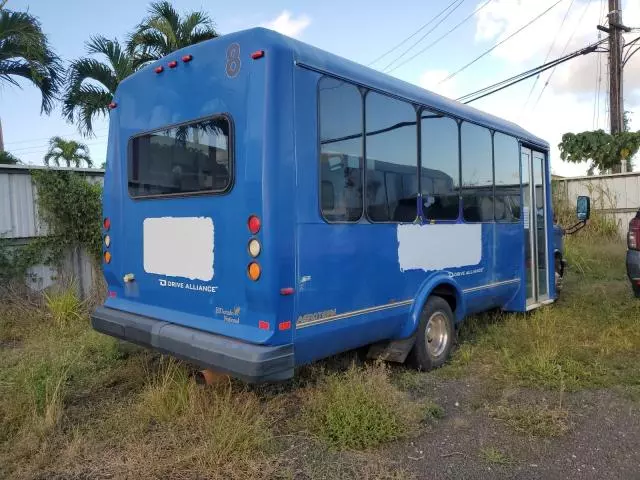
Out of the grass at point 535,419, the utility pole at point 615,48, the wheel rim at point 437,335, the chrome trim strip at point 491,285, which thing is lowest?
the grass at point 535,419

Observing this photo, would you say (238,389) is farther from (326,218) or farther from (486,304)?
(486,304)

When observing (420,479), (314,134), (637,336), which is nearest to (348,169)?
(314,134)

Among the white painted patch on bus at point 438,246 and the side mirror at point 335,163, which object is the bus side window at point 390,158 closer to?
the white painted patch on bus at point 438,246

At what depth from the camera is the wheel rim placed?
5.10m

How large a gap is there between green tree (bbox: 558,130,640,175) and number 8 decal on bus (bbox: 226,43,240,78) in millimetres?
16592

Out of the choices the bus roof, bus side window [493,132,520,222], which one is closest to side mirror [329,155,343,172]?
the bus roof

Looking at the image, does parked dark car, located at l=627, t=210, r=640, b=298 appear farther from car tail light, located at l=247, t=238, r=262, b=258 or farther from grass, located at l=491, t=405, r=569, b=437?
car tail light, located at l=247, t=238, r=262, b=258

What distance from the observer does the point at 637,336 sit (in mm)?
5691

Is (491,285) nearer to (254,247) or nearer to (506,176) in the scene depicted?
(506,176)

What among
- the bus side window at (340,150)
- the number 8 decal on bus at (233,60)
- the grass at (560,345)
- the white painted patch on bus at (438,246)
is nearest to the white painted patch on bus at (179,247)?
the bus side window at (340,150)

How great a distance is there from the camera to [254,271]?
11.4 feet

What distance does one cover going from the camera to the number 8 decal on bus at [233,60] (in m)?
3.65

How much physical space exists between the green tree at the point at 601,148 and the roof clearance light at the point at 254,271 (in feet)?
55.2

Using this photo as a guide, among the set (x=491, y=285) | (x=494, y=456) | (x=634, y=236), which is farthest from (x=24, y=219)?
(x=634, y=236)
